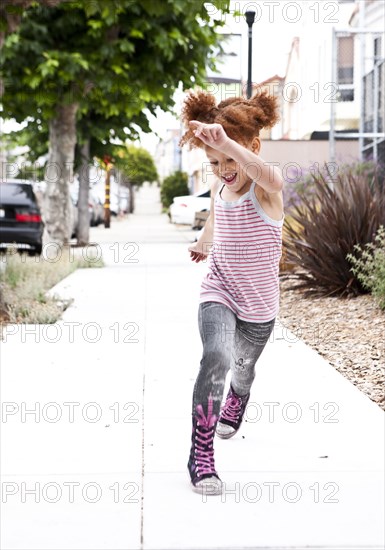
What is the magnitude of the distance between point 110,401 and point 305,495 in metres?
2.05

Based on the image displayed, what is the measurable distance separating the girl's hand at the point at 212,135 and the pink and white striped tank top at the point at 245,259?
576 millimetres

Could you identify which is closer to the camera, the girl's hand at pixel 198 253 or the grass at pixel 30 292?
the girl's hand at pixel 198 253

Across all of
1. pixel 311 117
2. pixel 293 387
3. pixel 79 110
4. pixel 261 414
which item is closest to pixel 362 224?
pixel 293 387

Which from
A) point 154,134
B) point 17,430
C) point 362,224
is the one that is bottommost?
point 17,430

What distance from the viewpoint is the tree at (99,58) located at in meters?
13.7

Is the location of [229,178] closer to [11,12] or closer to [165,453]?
[165,453]

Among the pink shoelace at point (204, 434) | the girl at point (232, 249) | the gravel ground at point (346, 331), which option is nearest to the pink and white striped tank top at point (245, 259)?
the girl at point (232, 249)

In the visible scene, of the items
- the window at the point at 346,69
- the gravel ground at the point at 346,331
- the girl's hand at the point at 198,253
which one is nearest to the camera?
the girl's hand at the point at 198,253

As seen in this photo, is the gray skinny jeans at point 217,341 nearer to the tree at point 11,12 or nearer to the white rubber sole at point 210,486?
the white rubber sole at point 210,486

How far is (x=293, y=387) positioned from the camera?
614 cm

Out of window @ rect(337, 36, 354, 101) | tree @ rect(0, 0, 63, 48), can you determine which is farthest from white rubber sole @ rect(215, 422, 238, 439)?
window @ rect(337, 36, 354, 101)

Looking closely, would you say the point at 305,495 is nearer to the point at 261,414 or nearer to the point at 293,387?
the point at 261,414

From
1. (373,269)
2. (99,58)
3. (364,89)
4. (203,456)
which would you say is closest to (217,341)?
(203,456)

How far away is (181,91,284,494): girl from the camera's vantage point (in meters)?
3.14
